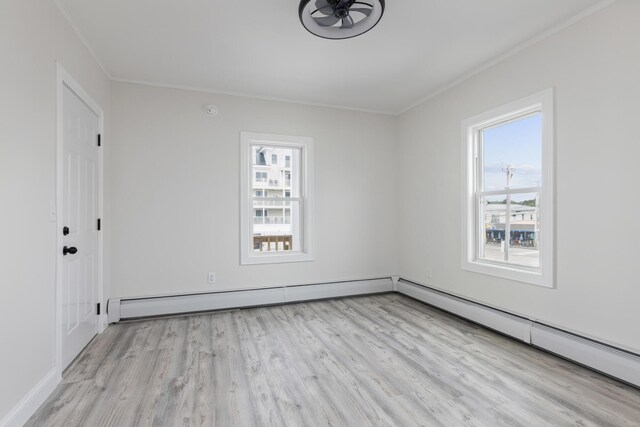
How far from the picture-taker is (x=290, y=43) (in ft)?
9.75

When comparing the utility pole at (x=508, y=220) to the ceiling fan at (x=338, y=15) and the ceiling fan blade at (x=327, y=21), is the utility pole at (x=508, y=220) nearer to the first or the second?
the ceiling fan at (x=338, y=15)

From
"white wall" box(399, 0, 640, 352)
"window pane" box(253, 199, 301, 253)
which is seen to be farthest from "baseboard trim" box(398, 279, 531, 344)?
"window pane" box(253, 199, 301, 253)

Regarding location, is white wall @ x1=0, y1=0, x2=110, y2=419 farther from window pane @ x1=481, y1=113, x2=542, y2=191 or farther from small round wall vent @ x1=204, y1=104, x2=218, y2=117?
window pane @ x1=481, y1=113, x2=542, y2=191

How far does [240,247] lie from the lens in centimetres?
415

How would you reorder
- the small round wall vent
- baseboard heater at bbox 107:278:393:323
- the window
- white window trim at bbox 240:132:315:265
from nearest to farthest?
baseboard heater at bbox 107:278:393:323
the small round wall vent
white window trim at bbox 240:132:315:265
the window

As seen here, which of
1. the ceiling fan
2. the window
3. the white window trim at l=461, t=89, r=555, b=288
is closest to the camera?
the ceiling fan

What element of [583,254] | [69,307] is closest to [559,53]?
[583,254]

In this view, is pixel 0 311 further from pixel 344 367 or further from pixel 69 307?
pixel 344 367

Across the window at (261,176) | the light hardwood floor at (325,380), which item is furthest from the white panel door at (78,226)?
the window at (261,176)

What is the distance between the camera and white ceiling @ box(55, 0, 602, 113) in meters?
2.47

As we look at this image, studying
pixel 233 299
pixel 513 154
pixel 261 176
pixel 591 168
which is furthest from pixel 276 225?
pixel 591 168

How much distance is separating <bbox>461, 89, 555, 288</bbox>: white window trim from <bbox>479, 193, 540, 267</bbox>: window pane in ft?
0.29

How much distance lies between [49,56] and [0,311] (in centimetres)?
170

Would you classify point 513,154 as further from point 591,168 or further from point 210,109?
point 210,109
